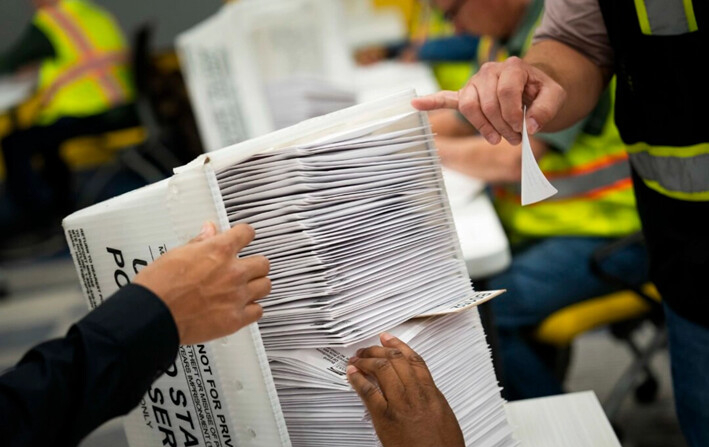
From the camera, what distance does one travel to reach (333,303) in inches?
33.0

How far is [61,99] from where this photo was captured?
486 centimetres

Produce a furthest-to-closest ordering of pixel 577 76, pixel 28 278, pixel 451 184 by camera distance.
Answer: pixel 28 278
pixel 451 184
pixel 577 76

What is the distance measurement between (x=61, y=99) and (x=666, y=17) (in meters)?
4.53

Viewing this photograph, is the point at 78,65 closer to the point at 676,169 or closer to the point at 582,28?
the point at 582,28

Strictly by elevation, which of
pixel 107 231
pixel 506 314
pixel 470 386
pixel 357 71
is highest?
pixel 357 71

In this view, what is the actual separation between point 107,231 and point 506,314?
124 centimetres

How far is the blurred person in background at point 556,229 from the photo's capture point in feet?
6.03

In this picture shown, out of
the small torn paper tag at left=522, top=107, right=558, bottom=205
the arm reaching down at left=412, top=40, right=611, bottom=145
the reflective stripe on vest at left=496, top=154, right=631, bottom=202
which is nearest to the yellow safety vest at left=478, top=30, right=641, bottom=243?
the reflective stripe on vest at left=496, top=154, right=631, bottom=202

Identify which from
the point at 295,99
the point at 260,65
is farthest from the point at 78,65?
the point at 295,99

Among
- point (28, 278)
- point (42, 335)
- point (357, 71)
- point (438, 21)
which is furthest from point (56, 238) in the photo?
point (438, 21)

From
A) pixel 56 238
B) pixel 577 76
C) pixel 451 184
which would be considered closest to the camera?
pixel 577 76

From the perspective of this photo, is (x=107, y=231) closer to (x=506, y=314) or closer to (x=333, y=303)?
(x=333, y=303)

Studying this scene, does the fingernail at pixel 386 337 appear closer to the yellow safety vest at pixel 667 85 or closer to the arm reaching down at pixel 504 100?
the arm reaching down at pixel 504 100

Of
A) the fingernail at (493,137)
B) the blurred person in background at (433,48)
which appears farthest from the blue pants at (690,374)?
the blurred person in background at (433,48)
